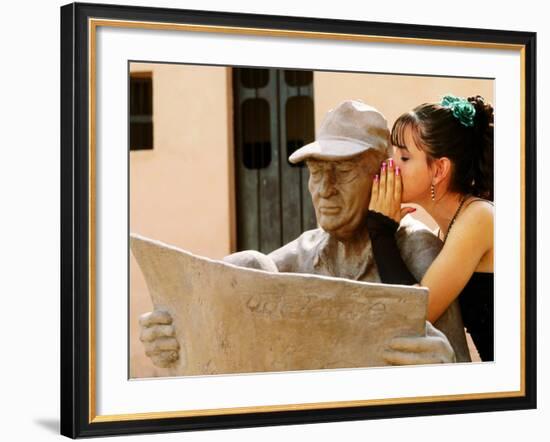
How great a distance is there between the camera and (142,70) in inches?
222

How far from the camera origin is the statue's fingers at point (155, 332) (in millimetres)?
5703

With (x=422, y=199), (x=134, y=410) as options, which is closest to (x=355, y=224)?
(x=422, y=199)

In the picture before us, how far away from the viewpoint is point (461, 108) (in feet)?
20.5

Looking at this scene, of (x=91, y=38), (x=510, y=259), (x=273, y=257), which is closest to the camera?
(x=91, y=38)

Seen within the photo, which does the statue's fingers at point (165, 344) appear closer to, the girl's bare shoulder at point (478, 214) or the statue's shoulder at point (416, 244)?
the statue's shoulder at point (416, 244)

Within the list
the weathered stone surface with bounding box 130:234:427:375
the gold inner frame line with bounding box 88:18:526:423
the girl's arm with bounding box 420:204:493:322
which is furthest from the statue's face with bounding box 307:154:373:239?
the gold inner frame line with bounding box 88:18:526:423

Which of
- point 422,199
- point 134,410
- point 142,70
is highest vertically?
point 142,70

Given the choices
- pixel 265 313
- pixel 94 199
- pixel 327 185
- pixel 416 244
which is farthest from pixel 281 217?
pixel 94 199

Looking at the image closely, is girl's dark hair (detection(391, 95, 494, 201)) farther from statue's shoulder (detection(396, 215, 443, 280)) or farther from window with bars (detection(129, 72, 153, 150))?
window with bars (detection(129, 72, 153, 150))

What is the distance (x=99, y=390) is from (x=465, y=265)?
1599 mm

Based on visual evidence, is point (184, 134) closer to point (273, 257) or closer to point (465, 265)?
point (273, 257)

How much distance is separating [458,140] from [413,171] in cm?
25

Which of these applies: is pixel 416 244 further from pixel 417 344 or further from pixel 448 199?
pixel 417 344

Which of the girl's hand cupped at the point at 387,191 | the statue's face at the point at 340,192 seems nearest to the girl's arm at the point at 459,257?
the girl's hand cupped at the point at 387,191
